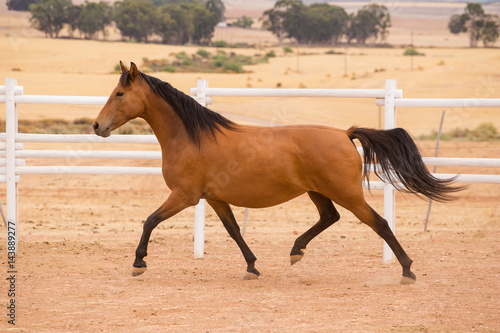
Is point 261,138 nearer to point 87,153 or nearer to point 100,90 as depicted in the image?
point 87,153

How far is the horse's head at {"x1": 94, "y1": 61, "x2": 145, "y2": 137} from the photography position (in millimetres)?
5824

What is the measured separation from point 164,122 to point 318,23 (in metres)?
71.1

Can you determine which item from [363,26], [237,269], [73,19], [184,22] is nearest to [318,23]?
[363,26]

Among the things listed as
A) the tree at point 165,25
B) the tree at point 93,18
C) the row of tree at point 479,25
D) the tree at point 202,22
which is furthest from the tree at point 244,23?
the row of tree at point 479,25

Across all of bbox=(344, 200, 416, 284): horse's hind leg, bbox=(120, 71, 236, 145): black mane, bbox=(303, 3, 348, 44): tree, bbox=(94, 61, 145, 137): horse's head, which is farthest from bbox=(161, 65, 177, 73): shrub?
bbox=(344, 200, 416, 284): horse's hind leg

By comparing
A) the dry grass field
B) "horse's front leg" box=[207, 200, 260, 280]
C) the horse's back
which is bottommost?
the dry grass field

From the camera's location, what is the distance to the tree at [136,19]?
65.1 metres

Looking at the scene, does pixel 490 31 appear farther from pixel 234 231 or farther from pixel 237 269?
pixel 234 231

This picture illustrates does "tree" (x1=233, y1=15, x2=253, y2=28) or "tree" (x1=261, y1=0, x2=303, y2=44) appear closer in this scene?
"tree" (x1=261, y1=0, x2=303, y2=44)

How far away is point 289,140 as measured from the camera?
235 inches

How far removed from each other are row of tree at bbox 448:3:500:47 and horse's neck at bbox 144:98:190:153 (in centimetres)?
7787

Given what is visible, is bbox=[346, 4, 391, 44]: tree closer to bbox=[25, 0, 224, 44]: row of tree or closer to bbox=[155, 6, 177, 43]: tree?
bbox=[25, 0, 224, 44]: row of tree

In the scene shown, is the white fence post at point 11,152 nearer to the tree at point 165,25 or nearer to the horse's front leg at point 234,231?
the horse's front leg at point 234,231

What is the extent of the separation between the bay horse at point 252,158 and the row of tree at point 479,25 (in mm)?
77274
